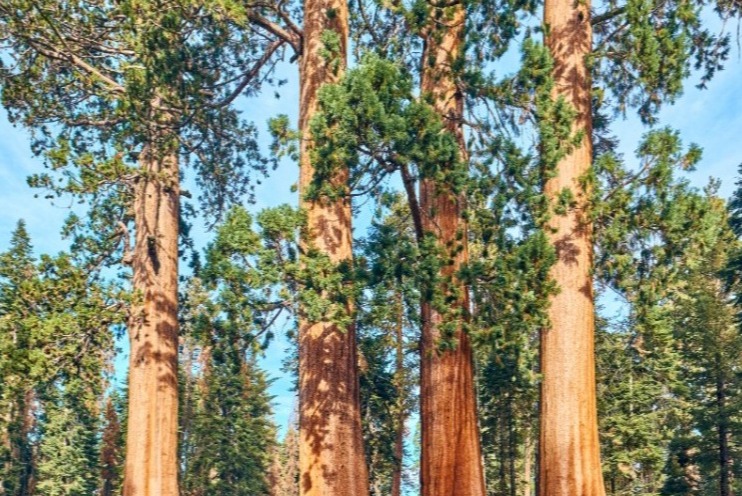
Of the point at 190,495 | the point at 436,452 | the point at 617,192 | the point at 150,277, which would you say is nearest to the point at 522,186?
the point at 617,192

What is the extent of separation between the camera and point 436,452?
912cm

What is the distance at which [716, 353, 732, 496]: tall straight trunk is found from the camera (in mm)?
27281

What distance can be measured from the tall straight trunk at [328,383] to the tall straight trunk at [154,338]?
12.2ft

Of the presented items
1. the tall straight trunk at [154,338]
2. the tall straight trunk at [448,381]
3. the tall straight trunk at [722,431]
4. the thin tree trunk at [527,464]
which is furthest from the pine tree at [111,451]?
the tall straight trunk at [448,381]

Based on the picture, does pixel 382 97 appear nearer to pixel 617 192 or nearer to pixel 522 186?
pixel 522 186

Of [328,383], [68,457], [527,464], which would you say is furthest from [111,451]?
[328,383]

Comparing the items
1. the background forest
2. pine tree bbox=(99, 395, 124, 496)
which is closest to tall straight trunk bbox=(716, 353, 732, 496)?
the background forest

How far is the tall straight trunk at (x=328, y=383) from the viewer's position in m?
9.07

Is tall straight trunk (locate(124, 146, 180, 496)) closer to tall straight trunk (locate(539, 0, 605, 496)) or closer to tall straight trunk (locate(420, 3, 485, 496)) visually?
tall straight trunk (locate(420, 3, 485, 496))

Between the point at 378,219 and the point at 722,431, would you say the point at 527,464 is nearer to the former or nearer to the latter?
the point at 722,431

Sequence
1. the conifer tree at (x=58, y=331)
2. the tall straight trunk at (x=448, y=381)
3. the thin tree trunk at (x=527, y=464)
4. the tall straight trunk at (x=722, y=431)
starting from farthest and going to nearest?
the thin tree trunk at (x=527, y=464)
the tall straight trunk at (x=722, y=431)
the conifer tree at (x=58, y=331)
the tall straight trunk at (x=448, y=381)

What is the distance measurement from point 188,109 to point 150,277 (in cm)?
295

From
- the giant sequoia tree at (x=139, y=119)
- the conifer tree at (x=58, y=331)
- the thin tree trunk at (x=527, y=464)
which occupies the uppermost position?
the giant sequoia tree at (x=139, y=119)

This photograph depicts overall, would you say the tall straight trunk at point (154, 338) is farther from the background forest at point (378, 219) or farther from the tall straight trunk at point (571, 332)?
the tall straight trunk at point (571, 332)
